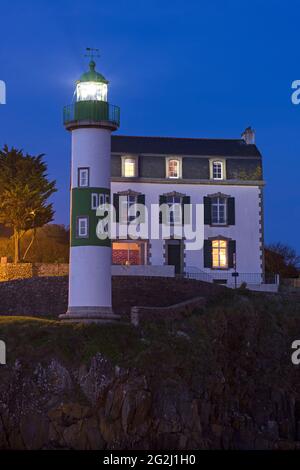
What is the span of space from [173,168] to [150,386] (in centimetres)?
1884

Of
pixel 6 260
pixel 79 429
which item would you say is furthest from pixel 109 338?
pixel 6 260

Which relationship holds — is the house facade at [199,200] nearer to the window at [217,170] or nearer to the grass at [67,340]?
the window at [217,170]

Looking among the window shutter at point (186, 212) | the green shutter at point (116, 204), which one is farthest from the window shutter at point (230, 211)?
the green shutter at point (116, 204)

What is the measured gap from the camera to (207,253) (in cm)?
5247

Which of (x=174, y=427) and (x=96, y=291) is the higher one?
(x=96, y=291)

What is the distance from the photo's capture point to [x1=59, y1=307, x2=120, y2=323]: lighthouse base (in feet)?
133

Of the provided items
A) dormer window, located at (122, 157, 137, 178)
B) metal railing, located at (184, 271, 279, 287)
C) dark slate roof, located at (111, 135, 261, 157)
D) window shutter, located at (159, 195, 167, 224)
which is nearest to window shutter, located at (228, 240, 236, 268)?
metal railing, located at (184, 271, 279, 287)

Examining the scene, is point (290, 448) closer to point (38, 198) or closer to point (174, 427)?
point (174, 427)

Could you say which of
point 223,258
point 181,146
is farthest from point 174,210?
point 181,146

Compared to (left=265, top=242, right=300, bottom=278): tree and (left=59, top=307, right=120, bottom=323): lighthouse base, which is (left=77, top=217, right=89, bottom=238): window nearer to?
(left=59, top=307, right=120, bottom=323): lighthouse base

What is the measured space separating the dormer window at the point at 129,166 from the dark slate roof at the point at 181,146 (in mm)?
544

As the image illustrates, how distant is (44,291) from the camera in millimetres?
45344
